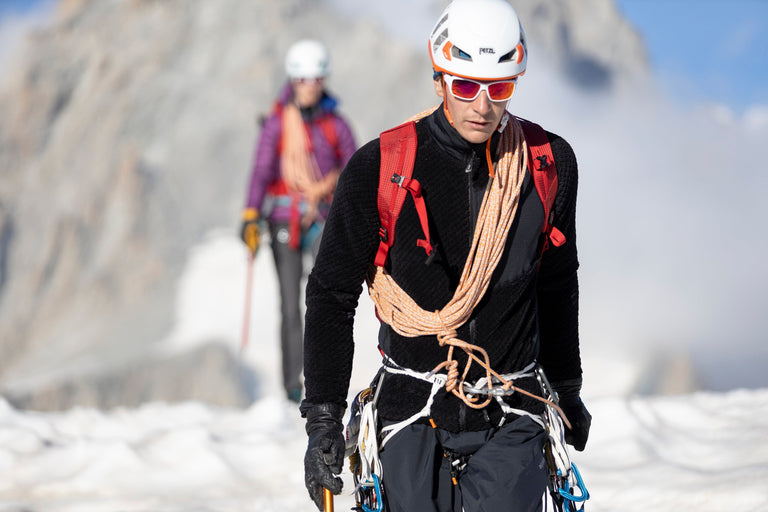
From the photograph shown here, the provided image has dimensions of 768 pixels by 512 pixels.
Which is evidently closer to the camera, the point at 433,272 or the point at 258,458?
the point at 433,272

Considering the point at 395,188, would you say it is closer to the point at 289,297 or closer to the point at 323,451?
the point at 323,451

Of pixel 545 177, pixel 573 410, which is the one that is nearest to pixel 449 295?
pixel 545 177

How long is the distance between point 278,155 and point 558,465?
4522 mm

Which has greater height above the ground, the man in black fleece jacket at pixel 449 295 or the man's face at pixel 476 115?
the man's face at pixel 476 115

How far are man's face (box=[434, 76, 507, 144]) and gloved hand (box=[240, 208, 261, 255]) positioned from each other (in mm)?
4413

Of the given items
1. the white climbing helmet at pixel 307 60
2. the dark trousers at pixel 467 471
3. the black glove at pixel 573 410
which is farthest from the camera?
the white climbing helmet at pixel 307 60

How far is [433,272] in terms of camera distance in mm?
2520

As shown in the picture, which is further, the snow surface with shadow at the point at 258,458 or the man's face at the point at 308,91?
the man's face at the point at 308,91

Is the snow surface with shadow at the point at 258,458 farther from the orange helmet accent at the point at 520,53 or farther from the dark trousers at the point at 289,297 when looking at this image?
the orange helmet accent at the point at 520,53

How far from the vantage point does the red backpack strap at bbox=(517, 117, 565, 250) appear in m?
2.55

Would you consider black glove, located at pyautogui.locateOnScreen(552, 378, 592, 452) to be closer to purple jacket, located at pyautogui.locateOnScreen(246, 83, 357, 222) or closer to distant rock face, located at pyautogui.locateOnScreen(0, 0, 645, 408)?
purple jacket, located at pyautogui.locateOnScreen(246, 83, 357, 222)

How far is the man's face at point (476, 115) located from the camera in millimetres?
2414

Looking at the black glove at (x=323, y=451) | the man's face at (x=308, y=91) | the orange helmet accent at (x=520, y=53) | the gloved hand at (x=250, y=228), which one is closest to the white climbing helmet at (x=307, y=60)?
the man's face at (x=308, y=91)

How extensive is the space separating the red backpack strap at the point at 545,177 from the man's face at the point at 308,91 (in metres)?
4.14
